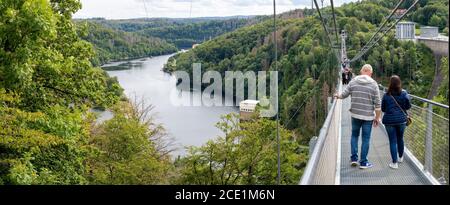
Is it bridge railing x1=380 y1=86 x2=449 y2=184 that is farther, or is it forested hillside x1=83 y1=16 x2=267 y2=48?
forested hillside x1=83 y1=16 x2=267 y2=48

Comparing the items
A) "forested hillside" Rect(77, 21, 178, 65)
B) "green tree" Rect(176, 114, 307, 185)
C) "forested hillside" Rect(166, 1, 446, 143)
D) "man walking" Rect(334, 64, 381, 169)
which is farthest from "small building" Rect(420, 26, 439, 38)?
"man walking" Rect(334, 64, 381, 169)

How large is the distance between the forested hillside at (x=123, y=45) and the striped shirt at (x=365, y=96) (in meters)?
33.0

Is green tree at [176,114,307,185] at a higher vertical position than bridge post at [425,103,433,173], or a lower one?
lower

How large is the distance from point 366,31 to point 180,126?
70.6 feet

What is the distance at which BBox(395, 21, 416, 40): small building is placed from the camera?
34.4 m

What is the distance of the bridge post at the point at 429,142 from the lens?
147 inches

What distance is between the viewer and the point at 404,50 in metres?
37.1

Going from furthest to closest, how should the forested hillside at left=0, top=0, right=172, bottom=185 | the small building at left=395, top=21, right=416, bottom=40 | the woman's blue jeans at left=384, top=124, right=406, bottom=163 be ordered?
the small building at left=395, top=21, right=416, bottom=40, the forested hillside at left=0, top=0, right=172, bottom=185, the woman's blue jeans at left=384, top=124, right=406, bottom=163

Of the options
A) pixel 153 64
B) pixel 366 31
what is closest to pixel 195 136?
pixel 366 31

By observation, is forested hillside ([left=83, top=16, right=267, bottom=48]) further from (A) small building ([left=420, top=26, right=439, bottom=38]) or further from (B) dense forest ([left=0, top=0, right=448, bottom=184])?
(A) small building ([left=420, top=26, right=439, bottom=38])

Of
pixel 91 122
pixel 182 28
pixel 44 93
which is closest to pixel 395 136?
pixel 44 93

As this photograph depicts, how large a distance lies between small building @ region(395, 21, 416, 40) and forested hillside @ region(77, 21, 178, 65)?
21.0m

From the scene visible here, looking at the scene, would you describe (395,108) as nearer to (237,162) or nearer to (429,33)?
(237,162)
